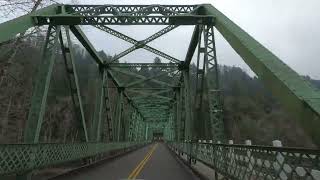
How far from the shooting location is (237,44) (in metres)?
11.8

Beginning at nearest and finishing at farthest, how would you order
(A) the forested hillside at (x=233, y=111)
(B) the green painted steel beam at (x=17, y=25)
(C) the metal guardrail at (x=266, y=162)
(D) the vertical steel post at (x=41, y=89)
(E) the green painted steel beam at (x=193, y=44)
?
(C) the metal guardrail at (x=266, y=162), (B) the green painted steel beam at (x=17, y=25), (D) the vertical steel post at (x=41, y=89), (E) the green painted steel beam at (x=193, y=44), (A) the forested hillside at (x=233, y=111)

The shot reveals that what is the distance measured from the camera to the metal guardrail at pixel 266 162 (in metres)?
5.41

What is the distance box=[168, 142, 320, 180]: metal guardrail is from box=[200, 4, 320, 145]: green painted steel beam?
2.45 feet

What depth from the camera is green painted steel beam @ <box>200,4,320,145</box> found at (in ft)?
22.8

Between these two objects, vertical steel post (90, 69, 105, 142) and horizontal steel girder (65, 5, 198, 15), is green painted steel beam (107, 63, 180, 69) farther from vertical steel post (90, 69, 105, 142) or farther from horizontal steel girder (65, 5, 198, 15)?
horizontal steel girder (65, 5, 198, 15)

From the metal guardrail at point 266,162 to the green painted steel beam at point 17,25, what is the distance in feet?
24.5

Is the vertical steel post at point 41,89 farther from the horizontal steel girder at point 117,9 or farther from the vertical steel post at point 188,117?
the vertical steel post at point 188,117

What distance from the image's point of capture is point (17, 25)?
14914 mm

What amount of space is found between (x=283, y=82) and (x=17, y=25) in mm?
10068

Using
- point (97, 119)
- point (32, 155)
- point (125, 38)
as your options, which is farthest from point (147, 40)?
point (32, 155)

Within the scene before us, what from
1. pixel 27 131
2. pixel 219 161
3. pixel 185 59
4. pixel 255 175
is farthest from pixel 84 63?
pixel 255 175

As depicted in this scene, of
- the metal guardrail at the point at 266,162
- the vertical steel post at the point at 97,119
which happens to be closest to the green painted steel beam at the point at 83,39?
the vertical steel post at the point at 97,119

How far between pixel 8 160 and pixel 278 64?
6.92m

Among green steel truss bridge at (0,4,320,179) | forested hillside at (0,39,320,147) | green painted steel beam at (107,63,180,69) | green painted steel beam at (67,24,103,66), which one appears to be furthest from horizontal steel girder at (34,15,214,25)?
forested hillside at (0,39,320,147)
